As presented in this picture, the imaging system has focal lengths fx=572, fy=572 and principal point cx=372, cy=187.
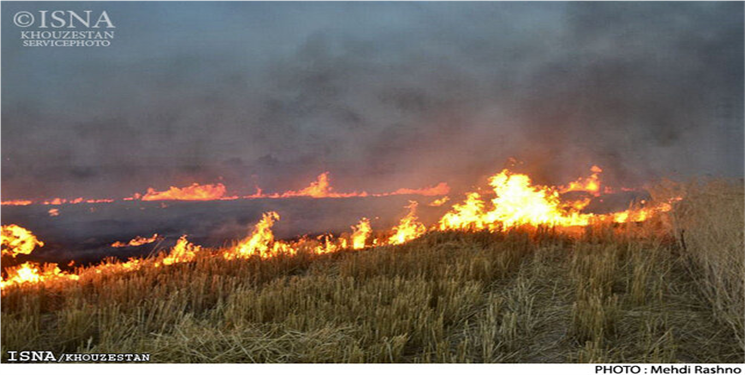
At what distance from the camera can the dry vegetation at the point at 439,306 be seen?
475 centimetres

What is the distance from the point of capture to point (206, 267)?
24.0 feet

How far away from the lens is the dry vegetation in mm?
4754

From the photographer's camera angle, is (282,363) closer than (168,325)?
Yes

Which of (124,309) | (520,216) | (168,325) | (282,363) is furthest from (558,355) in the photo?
(520,216)

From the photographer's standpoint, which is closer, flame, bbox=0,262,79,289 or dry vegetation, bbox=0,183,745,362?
dry vegetation, bbox=0,183,745,362

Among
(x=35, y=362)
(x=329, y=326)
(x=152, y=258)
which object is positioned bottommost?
(x=35, y=362)

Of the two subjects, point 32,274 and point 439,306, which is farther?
point 32,274

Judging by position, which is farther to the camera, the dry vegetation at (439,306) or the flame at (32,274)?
the flame at (32,274)

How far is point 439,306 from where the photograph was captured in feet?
17.7

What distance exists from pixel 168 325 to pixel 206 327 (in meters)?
0.52
